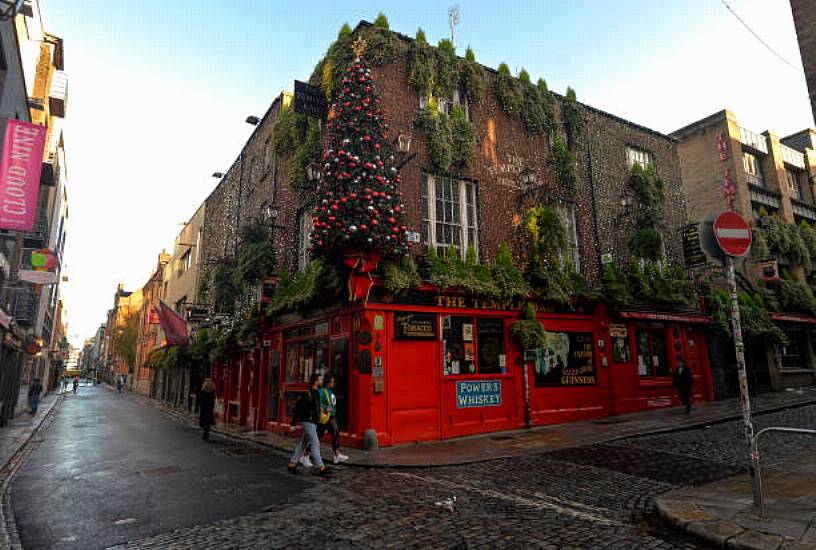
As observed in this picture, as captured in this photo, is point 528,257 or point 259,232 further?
point 259,232

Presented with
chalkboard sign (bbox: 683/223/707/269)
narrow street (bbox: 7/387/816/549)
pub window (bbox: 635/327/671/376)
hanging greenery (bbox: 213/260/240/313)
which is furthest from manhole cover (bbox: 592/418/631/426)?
hanging greenery (bbox: 213/260/240/313)

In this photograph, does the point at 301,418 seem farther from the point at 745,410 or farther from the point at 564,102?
the point at 564,102

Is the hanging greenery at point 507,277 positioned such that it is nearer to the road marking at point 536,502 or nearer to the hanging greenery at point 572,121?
the hanging greenery at point 572,121

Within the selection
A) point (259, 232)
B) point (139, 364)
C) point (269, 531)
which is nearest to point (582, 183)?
point (259, 232)

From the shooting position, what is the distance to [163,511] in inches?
235

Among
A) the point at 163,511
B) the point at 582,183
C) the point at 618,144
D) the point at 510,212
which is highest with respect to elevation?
the point at 618,144

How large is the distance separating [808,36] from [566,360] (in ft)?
31.9

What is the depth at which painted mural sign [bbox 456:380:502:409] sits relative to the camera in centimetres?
1261

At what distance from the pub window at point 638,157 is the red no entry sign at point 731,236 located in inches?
565

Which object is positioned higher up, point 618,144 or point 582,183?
point 618,144

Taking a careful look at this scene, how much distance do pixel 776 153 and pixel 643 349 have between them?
18993 millimetres

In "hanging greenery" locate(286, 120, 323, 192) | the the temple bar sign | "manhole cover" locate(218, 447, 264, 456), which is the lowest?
"manhole cover" locate(218, 447, 264, 456)

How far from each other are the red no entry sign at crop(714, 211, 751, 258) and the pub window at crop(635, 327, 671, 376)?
11.8m

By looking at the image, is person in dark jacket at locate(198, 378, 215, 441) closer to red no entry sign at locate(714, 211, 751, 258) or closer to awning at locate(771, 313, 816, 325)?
red no entry sign at locate(714, 211, 751, 258)
